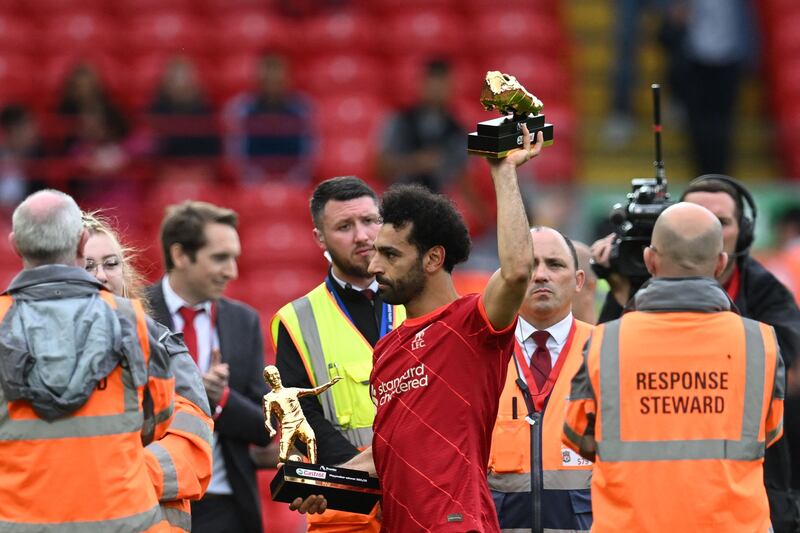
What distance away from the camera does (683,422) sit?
4.62m

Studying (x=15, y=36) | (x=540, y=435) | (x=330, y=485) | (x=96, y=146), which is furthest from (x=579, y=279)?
(x=15, y=36)

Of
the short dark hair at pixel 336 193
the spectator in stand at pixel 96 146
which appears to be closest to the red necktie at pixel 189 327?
the short dark hair at pixel 336 193

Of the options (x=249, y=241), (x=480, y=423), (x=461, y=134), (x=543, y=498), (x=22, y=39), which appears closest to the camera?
(x=480, y=423)

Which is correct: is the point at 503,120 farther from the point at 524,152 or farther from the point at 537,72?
the point at 537,72

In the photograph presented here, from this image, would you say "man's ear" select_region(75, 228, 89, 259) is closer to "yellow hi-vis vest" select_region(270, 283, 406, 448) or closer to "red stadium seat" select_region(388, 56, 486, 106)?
"yellow hi-vis vest" select_region(270, 283, 406, 448)

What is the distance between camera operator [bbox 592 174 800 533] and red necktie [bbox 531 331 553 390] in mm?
631

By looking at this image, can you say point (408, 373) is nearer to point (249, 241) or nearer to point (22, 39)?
point (249, 241)

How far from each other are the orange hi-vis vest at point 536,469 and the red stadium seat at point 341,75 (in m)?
7.57

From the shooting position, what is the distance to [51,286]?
4.43 metres

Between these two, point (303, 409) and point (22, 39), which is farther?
point (22, 39)

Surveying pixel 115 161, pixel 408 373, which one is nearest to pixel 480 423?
pixel 408 373

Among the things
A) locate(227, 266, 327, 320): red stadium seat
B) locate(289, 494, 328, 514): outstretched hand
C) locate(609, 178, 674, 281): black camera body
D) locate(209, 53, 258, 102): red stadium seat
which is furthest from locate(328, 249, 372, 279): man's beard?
locate(209, 53, 258, 102): red stadium seat

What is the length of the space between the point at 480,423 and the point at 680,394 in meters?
0.63

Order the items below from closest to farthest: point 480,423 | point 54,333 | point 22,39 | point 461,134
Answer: point 54,333, point 480,423, point 461,134, point 22,39
